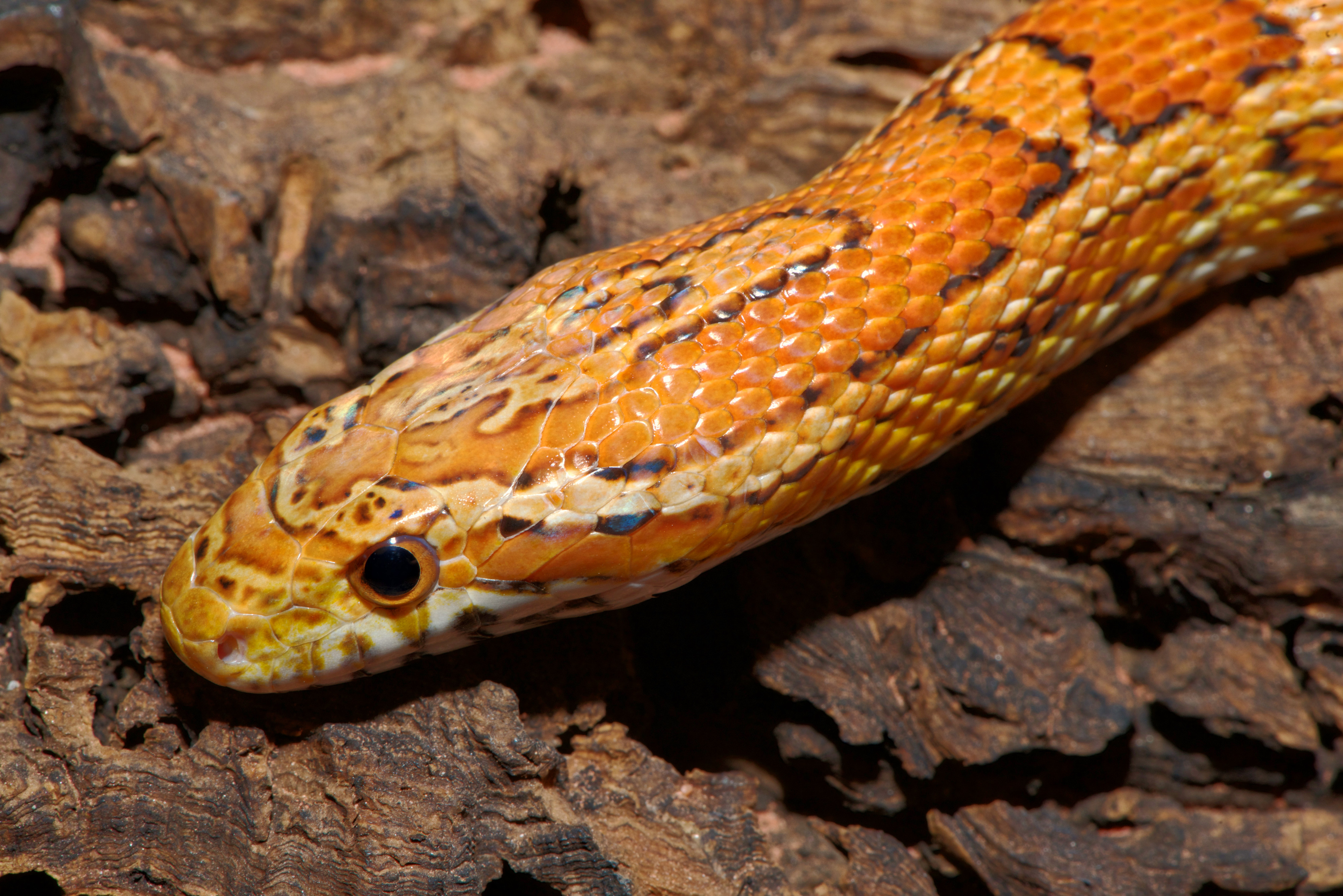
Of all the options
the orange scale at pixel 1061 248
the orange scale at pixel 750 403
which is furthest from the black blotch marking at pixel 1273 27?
the orange scale at pixel 750 403

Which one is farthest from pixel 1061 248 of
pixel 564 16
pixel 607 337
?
pixel 564 16

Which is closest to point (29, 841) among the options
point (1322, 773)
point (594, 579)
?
point (594, 579)

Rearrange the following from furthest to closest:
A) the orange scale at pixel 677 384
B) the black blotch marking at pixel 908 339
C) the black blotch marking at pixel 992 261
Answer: the black blotch marking at pixel 992 261
the black blotch marking at pixel 908 339
the orange scale at pixel 677 384

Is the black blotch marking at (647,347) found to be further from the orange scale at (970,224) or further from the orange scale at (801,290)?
the orange scale at (970,224)

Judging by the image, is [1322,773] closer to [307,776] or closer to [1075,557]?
[1075,557]

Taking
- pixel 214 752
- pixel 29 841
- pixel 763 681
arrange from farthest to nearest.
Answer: pixel 763 681, pixel 214 752, pixel 29 841

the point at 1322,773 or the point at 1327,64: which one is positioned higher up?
the point at 1327,64

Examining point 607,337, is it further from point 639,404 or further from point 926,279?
point 926,279

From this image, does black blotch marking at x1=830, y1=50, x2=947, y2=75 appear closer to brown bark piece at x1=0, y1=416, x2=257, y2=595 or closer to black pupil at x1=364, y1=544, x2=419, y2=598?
black pupil at x1=364, y1=544, x2=419, y2=598
